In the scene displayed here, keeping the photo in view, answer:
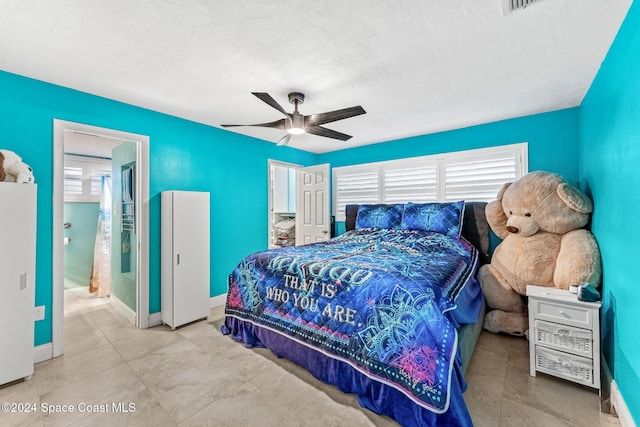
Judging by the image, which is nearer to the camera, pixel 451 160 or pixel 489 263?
pixel 489 263

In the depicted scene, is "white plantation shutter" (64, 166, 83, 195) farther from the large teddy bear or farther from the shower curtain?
the large teddy bear

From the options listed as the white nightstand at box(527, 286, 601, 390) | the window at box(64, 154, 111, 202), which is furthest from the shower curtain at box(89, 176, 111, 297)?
the white nightstand at box(527, 286, 601, 390)

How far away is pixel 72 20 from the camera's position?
1.59m

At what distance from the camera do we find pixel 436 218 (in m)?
3.27

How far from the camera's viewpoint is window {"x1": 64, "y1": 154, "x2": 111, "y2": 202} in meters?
4.30

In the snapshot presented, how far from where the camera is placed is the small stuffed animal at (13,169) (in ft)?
6.34

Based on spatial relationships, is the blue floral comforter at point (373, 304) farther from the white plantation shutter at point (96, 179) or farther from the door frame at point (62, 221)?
the white plantation shutter at point (96, 179)

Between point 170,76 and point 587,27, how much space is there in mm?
2942

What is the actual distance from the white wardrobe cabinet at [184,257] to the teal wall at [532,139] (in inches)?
120

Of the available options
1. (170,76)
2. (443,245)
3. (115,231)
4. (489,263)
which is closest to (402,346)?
(443,245)

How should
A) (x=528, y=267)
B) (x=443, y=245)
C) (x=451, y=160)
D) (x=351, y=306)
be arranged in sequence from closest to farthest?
1. (x=351, y=306)
2. (x=528, y=267)
3. (x=443, y=245)
4. (x=451, y=160)

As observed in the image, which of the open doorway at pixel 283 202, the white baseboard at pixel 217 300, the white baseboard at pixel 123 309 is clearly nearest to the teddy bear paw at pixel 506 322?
the white baseboard at pixel 217 300

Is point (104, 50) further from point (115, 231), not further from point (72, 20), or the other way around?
point (115, 231)

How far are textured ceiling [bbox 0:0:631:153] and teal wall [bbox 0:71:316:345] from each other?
0.17m
